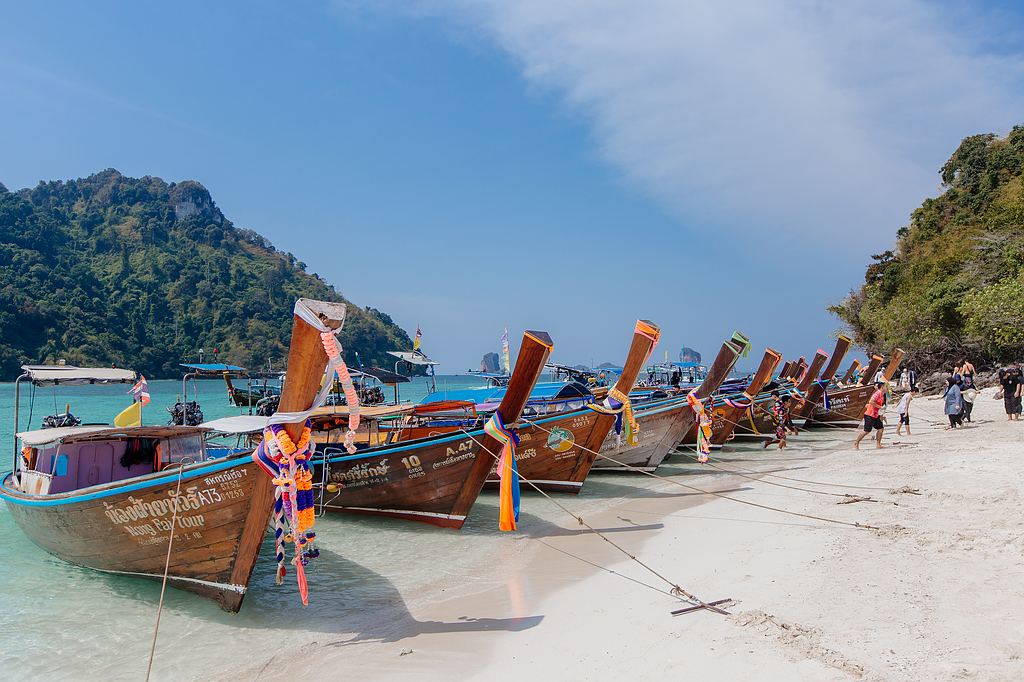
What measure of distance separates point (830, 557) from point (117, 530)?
8.09 meters

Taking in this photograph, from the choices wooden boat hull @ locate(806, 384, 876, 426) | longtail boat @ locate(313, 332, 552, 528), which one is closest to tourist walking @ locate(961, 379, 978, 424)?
wooden boat hull @ locate(806, 384, 876, 426)

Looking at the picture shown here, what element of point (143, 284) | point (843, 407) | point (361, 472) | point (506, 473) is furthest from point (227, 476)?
point (143, 284)

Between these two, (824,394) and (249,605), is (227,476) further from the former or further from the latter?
(824,394)

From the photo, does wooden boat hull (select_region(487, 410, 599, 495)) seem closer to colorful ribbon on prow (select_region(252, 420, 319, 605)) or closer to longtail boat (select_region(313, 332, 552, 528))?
longtail boat (select_region(313, 332, 552, 528))

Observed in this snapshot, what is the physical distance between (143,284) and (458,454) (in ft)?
343

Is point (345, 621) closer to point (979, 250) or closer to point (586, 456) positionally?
point (586, 456)

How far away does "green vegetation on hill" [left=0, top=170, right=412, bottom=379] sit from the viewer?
77875 millimetres

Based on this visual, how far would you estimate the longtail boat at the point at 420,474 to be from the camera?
9.42 m

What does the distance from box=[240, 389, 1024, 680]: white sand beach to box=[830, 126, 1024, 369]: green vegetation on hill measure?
18920 millimetres

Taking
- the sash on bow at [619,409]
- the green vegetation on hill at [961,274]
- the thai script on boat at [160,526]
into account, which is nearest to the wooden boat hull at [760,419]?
the green vegetation on hill at [961,274]

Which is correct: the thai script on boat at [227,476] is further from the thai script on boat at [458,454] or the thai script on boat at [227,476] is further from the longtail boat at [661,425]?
the longtail boat at [661,425]

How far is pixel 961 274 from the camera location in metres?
31.2

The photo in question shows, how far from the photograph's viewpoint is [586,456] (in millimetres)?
12445

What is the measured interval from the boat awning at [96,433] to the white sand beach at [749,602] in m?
4.51
